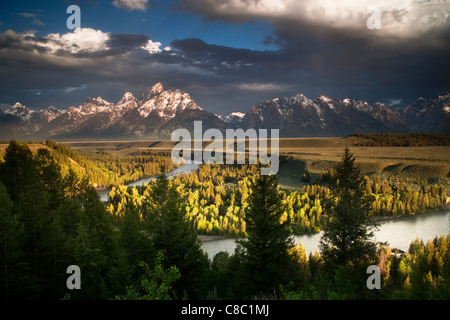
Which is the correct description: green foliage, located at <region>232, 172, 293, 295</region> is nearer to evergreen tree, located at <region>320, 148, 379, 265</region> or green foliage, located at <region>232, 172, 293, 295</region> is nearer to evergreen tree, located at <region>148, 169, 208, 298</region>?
evergreen tree, located at <region>320, 148, 379, 265</region>

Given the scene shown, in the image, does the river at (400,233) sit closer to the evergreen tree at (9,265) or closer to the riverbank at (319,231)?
the riverbank at (319,231)

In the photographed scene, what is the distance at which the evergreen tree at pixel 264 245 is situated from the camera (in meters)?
23.4

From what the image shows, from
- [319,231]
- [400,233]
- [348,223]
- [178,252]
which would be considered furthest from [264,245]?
[400,233]

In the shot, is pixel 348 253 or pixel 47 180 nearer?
pixel 348 253

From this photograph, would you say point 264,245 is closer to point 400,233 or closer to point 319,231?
point 319,231

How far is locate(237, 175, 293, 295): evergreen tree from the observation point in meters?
23.4

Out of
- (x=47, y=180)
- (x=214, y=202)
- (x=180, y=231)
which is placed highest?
(x=47, y=180)

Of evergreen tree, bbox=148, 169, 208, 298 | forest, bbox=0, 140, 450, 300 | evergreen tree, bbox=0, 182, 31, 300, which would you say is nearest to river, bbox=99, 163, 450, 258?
forest, bbox=0, 140, 450, 300

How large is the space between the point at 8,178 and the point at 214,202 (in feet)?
188
